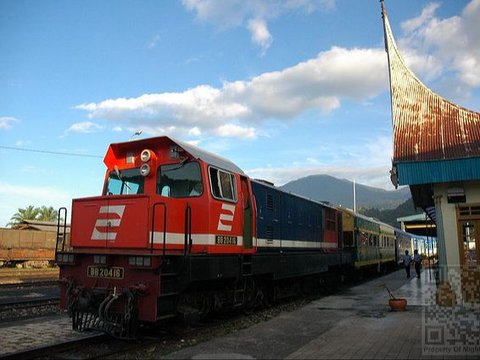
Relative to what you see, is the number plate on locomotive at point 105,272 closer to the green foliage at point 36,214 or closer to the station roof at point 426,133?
the station roof at point 426,133

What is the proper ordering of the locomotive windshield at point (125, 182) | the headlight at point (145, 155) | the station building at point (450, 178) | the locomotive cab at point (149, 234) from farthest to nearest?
1. the station building at point (450, 178)
2. the locomotive windshield at point (125, 182)
3. the headlight at point (145, 155)
4. the locomotive cab at point (149, 234)

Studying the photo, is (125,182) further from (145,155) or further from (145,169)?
(145,155)

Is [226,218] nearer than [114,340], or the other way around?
[114,340]

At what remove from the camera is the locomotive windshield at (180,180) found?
29.7 ft

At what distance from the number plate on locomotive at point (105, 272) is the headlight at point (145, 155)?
231cm

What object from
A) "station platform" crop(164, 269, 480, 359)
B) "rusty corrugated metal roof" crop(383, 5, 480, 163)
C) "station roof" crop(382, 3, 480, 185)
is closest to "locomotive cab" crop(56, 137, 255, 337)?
"station platform" crop(164, 269, 480, 359)

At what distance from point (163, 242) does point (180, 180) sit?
67.5 inches

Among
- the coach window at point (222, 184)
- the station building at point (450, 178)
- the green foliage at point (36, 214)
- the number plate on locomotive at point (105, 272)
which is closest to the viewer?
the number plate on locomotive at point (105, 272)

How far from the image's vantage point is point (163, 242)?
7.81 metres

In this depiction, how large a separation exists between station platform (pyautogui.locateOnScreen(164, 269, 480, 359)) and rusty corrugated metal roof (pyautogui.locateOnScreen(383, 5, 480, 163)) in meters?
4.20

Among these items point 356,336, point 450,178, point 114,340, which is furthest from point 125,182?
point 450,178

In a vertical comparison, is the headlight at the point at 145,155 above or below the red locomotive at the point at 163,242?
above

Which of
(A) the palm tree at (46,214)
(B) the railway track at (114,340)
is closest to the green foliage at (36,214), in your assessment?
(A) the palm tree at (46,214)

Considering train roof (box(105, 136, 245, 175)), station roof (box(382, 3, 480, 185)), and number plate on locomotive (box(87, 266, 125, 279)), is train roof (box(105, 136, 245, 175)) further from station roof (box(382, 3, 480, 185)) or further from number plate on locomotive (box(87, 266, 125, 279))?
station roof (box(382, 3, 480, 185))
